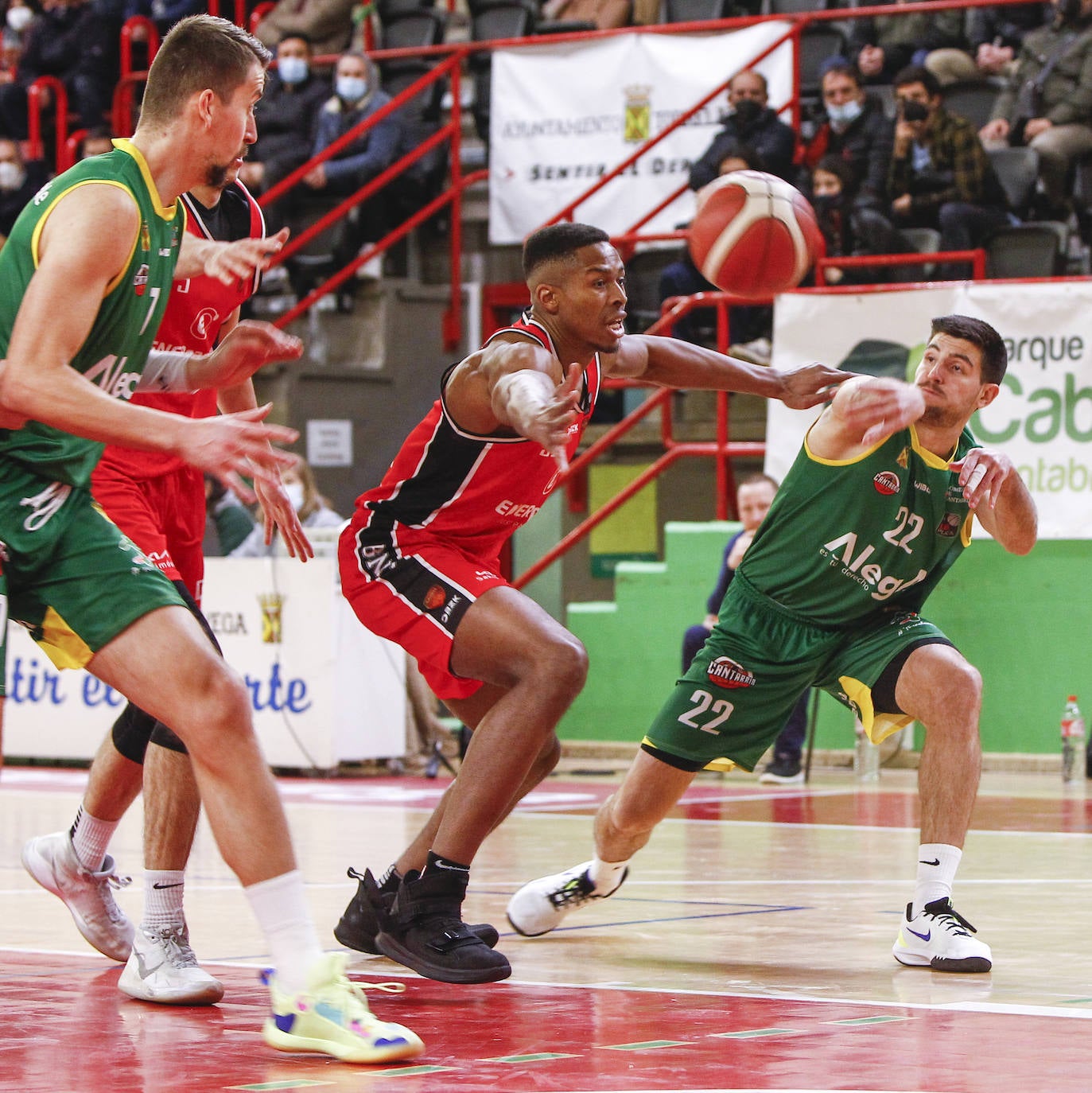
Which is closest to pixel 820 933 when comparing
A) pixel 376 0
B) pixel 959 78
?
pixel 959 78

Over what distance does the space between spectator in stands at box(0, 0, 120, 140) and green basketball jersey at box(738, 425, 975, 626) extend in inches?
513

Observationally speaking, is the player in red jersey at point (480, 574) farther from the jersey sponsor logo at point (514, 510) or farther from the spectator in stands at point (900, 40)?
the spectator in stands at point (900, 40)

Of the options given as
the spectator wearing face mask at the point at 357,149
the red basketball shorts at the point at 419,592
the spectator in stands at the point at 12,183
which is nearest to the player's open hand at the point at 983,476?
the red basketball shorts at the point at 419,592

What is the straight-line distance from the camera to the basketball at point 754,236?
6.61 m

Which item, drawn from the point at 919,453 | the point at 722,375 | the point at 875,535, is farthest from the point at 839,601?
the point at 722,375

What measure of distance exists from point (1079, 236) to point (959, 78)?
5.34 feet

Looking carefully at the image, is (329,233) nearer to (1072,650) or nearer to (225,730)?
(1072,650)

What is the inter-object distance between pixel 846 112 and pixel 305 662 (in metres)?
5.31

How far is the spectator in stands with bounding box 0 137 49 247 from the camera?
55.2ft

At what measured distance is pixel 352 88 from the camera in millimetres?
15688

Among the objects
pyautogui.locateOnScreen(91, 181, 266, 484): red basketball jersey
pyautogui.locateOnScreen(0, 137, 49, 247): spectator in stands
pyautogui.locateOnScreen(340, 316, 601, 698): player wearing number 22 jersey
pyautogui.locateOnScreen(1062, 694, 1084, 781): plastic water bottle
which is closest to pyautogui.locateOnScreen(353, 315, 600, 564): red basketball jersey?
pyautogui.locateOnScreen(340, 316, 601, 698): player wearing number 22 jersey

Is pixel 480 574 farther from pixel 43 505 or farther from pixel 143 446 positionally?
pixel 143 446

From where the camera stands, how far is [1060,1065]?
369 centimetres

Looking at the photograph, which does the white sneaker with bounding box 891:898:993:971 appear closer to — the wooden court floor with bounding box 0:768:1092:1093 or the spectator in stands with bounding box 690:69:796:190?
the wooden court floor with bounding box 0:768:1092:1093
